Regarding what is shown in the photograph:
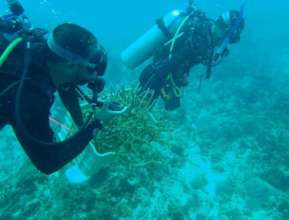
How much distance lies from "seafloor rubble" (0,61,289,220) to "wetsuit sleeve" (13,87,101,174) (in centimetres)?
232

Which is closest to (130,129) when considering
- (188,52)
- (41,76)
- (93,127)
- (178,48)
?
(188,52)

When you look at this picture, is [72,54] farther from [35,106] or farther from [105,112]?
[105,112]

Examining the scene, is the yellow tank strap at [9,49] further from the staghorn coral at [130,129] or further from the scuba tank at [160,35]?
the scuba tank at [160,35]

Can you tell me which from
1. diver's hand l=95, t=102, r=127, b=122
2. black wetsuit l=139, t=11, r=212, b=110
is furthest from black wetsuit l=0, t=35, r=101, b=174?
black wetsuit l=139, t=11, r=212, b=110

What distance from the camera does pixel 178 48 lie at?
758 cm

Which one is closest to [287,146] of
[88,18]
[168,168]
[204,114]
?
[204,114]

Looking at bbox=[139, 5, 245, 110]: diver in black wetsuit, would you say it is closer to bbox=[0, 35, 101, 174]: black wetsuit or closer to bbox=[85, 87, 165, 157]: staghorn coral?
bbox=[85, 87, 165, 157]: staghorn coral

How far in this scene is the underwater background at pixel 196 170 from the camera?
586cm

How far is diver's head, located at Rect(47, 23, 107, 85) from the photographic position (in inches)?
136

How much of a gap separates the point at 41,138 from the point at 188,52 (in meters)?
4.82

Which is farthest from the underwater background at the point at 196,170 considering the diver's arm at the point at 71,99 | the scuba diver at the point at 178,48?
the diver's arm at the point at 71,99

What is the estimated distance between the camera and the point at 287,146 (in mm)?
9430

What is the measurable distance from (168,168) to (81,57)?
435 cm

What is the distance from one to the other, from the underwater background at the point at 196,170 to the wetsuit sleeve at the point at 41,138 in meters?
2.33
